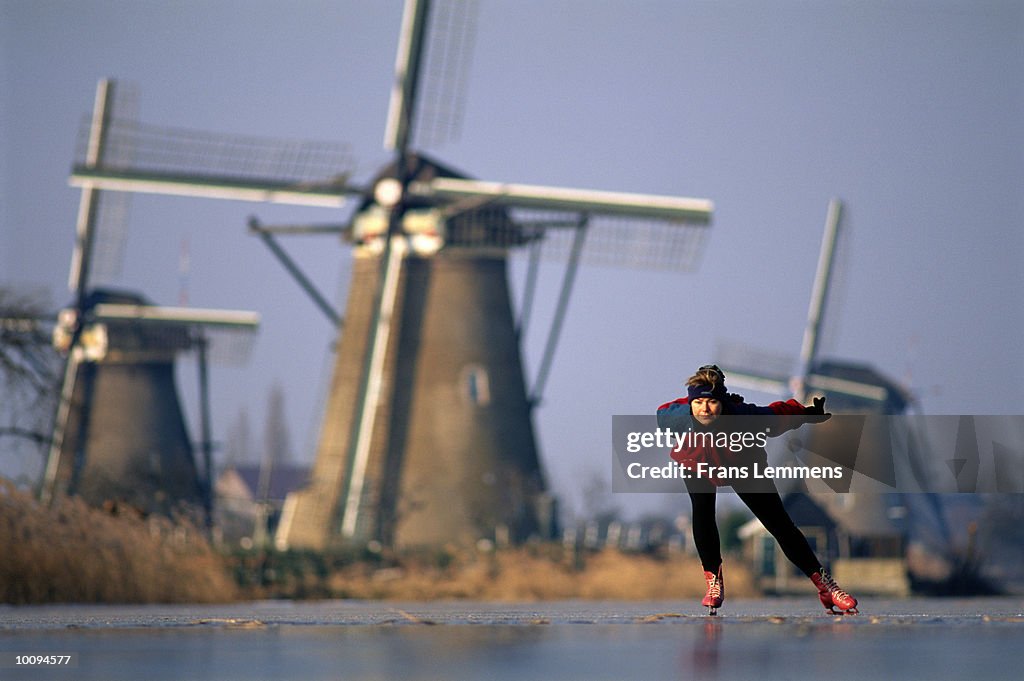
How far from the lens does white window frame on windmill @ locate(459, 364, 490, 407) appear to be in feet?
109

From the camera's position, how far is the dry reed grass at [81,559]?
1589 centimetres

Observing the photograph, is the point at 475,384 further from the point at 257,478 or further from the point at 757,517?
the point at 257,478

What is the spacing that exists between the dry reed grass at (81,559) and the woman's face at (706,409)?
30.7ft

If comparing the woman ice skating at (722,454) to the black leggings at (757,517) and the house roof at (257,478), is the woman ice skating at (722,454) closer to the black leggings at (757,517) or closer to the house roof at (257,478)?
the black leggings at (757,517)

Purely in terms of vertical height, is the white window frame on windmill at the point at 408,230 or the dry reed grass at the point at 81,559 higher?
the white window frame on windmill at the point at 408,230

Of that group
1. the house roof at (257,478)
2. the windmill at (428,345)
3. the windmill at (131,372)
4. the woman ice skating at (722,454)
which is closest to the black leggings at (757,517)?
the woman ice skating at (722,454)

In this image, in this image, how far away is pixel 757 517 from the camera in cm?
856

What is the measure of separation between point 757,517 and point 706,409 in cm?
66

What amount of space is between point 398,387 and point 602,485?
900 inches

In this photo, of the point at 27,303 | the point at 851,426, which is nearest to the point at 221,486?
the point at 27,303

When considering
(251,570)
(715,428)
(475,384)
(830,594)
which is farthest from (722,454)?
(475,384)

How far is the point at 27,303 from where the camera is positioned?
21.9 metres

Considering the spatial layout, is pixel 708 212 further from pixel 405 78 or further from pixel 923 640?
pixel 923 640

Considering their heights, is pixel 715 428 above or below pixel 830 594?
above
